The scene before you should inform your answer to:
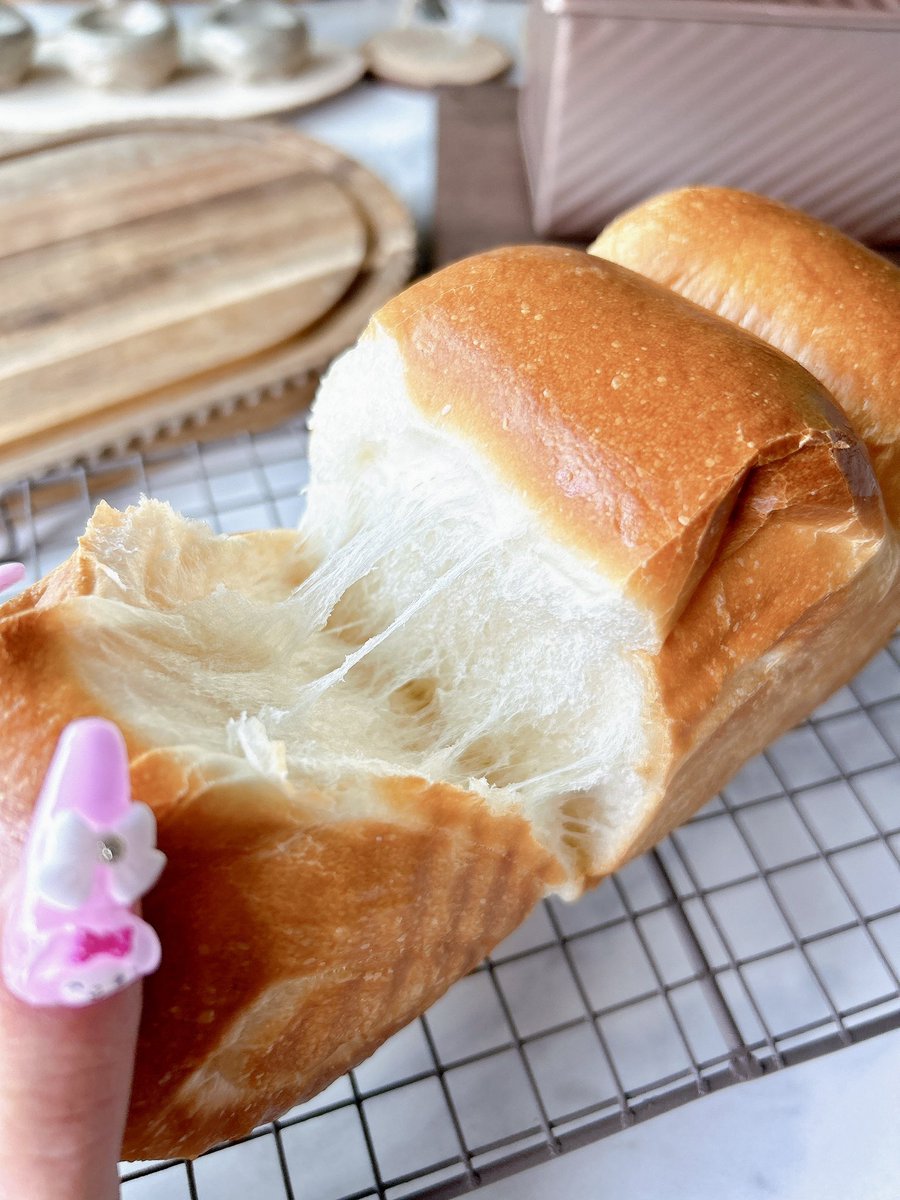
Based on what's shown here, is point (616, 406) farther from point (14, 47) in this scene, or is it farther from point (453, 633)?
point (14, 47)

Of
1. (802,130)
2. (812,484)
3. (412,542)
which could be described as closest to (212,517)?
(412,542)

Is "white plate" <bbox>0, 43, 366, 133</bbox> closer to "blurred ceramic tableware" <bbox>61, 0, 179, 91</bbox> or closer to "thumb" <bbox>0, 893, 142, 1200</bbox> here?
"blurred ceramic tableware" <bbox>61, 0, 179, 91</bbox>

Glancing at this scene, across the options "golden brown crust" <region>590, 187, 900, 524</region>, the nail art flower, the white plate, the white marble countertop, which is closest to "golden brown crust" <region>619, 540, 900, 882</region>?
"golden brown crust" <region>590, 187, 900, 524</region>

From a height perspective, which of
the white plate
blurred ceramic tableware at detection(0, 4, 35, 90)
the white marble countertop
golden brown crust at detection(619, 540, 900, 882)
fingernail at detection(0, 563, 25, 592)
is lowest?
the white marble countertop

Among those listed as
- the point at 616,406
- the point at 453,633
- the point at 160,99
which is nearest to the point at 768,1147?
the point at 453,633

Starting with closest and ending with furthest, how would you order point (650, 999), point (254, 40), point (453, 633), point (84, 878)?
point (84, 878)
point (453, 633)
point (650, 999)
point (254, 40)

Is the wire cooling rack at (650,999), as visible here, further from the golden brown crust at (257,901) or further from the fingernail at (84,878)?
the fingernail at (84,878)
